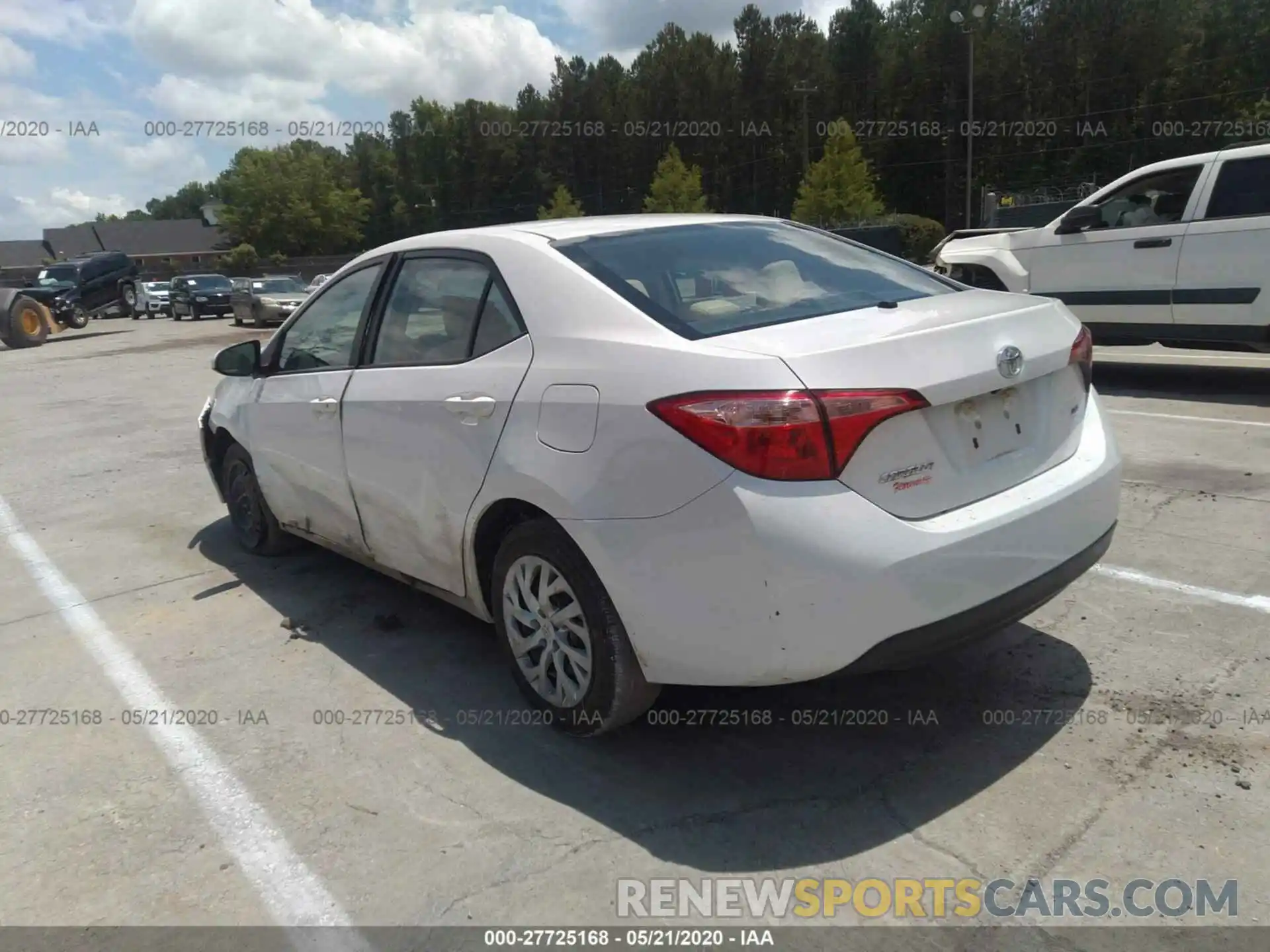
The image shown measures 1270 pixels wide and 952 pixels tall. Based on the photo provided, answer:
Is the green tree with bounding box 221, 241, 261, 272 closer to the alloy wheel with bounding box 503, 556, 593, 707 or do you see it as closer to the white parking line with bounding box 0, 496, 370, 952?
the white parking line with bounding box 0, 496, 370, 952

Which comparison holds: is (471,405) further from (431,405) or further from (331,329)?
(331,329)

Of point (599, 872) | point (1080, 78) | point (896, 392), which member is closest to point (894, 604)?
point (896, 392)

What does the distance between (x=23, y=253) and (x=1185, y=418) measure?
121034mm

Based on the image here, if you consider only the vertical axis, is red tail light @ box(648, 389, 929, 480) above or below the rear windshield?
below

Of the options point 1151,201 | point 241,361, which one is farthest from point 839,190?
point 241,361

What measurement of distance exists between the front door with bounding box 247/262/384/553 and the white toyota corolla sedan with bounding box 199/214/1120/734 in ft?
0.58

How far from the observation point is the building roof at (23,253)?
3979 inches

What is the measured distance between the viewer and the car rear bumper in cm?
253

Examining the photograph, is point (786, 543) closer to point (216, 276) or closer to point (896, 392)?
point (896, 392)

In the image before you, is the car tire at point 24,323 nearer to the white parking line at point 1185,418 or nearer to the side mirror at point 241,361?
the side mirror at point 241,361

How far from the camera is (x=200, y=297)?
33594mm

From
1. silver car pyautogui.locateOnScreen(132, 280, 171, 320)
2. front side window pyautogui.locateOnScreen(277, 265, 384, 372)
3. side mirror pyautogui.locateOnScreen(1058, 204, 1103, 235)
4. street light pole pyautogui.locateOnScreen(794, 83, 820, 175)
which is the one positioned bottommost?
silver car pyautogui.locateOnScreen(132, 280, 171, 320)

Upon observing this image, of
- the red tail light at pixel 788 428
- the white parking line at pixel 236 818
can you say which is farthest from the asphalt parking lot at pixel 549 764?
the red tail light at pixel 788 428

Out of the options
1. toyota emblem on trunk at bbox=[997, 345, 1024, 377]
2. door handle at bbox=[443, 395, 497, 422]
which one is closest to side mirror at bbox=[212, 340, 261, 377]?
door handle at bbox=[443, 395, 497, 422]
